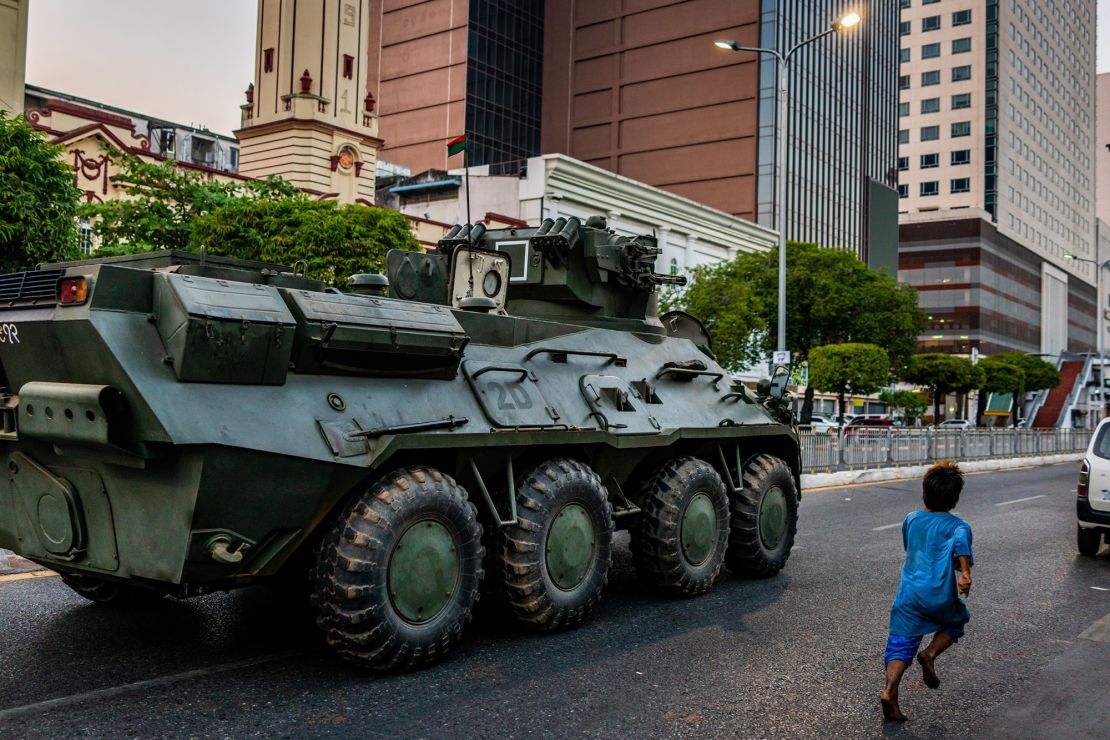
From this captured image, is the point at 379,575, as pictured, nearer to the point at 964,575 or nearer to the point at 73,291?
the point at 73,291

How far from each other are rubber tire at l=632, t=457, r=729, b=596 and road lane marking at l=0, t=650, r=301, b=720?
2.82m

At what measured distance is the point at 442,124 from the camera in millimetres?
67250

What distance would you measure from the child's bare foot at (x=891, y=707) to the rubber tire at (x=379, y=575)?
7.80ft

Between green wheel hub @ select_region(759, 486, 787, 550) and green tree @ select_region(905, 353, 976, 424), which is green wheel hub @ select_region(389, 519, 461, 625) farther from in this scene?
green tree @ select_region(905, 353, 976, 424)

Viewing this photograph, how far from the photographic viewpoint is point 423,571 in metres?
5.93

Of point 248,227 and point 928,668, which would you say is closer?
point 928,668

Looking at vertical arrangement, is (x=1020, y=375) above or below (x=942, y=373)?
above

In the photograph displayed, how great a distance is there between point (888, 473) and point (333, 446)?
20047mm

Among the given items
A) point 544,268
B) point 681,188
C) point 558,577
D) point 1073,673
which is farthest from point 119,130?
point 681,188

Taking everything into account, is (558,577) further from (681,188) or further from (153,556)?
(681,188)

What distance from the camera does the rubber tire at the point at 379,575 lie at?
5.58 metres

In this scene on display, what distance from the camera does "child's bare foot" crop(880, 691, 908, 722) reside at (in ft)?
18.0

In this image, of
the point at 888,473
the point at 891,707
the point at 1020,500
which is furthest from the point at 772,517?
the point at 888,473

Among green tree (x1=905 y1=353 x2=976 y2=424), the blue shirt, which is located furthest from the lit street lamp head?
green tree (x1=905 y1=353 x2=976 y2=424)
